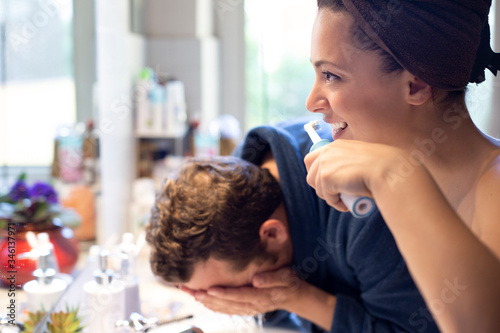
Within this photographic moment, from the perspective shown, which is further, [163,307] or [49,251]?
[163,307]

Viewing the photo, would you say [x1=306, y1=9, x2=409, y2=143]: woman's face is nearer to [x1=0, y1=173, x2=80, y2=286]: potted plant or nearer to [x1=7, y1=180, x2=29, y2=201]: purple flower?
[x1=0, y1=173, x2=80, y2=286]: potted plant

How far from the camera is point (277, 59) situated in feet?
7.68

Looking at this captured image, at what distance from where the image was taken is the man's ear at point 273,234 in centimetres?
105

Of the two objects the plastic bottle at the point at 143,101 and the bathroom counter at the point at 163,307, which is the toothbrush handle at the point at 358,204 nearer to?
the bathroom counter at the point at 163,307

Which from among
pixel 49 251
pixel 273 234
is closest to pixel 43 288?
pixel 49 251

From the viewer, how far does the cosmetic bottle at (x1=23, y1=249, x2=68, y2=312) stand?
0.96m

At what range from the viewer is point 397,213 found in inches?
24.2

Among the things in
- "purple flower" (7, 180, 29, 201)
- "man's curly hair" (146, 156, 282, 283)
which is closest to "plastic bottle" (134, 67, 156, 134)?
"purple flower" (7, 180, 29, 201)

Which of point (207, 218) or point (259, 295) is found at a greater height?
point (207, 218)

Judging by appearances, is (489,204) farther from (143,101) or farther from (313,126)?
(143,101)

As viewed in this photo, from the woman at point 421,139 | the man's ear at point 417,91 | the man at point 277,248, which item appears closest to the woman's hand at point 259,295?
the man at point 277,248

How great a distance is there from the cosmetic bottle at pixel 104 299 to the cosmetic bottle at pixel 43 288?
0.06 m

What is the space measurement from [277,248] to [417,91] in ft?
1.61

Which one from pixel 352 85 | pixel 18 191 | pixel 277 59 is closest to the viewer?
pixel 352 85
